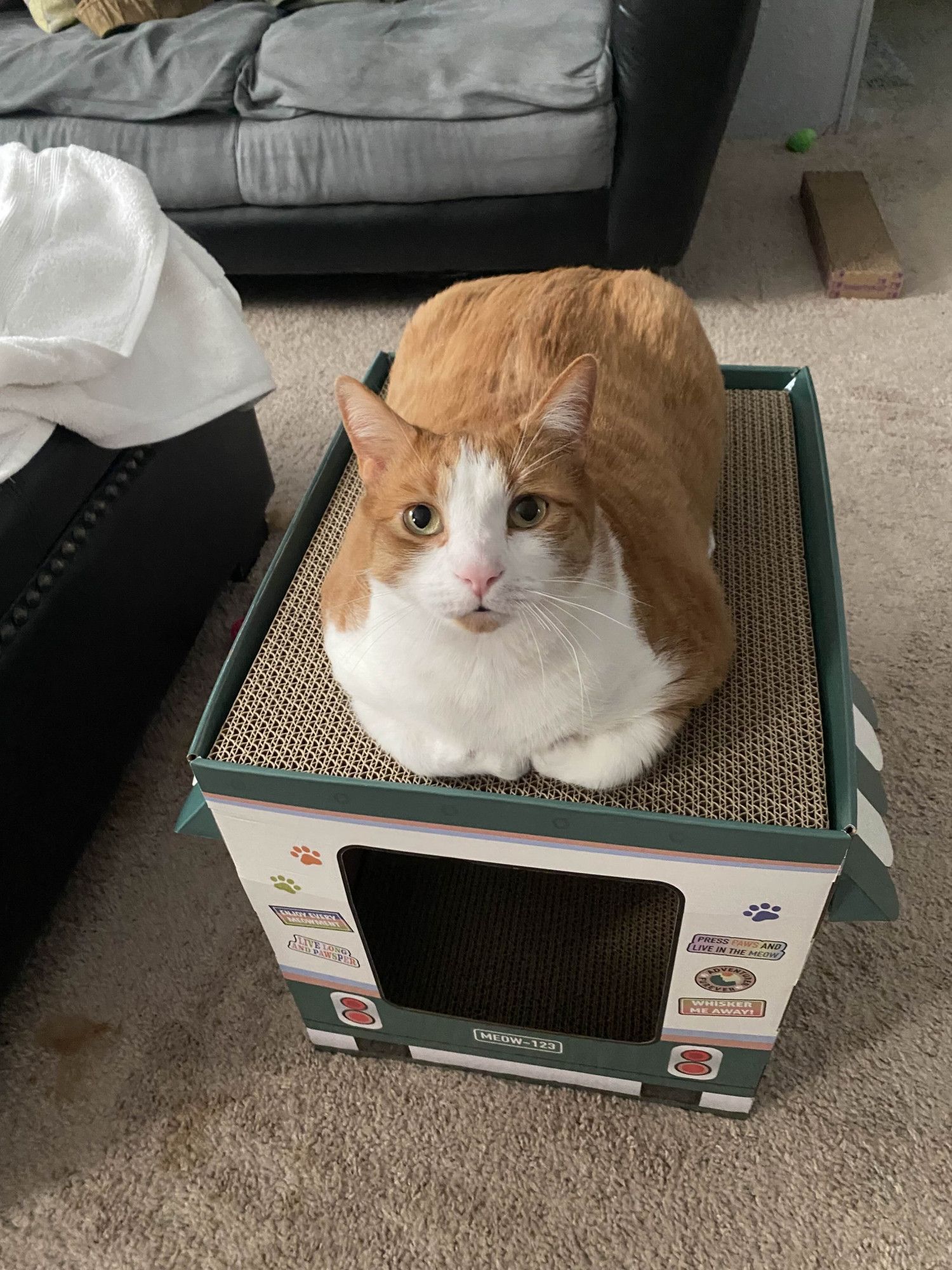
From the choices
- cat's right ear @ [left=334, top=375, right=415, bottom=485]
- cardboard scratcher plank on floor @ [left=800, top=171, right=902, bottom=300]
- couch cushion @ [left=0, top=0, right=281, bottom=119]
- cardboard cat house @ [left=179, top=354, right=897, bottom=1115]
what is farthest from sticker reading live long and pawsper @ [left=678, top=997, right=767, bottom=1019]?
couch cushion @ [left=0, top=0, right=281, bottom=119]

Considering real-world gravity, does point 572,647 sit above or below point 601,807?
above

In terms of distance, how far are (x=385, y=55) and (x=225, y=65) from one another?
13.4 inches

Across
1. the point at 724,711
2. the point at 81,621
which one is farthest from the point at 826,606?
the point at 81,621

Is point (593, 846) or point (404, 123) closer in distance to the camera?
point (593, 846)

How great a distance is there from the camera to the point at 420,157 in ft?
5.91

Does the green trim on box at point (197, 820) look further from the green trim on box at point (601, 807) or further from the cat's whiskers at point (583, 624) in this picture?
the cat's whiskers at point (583, 624)

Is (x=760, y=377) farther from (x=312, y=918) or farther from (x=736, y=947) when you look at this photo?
(x=312, y=918)

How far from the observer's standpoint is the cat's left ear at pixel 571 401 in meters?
0.63

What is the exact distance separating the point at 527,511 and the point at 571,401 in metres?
0.08

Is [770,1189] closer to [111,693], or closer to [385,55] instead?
[111,693]

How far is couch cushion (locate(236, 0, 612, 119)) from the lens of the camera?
5.66ft

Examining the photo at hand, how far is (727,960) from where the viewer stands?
31.7 inches

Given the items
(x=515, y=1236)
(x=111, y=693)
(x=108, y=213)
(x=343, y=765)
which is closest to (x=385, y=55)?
(x=108, y=213)

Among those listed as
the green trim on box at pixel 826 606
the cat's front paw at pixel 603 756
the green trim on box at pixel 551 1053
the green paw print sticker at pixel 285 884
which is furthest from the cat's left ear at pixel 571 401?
the green trim on box at pixel 551 1053
